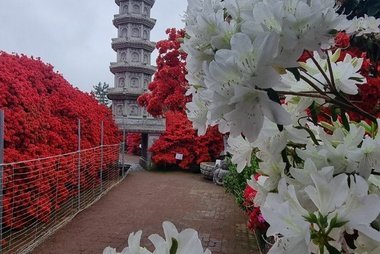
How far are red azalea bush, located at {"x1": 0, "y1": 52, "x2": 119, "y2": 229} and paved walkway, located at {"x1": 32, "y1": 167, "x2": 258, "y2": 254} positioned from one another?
0.51 m

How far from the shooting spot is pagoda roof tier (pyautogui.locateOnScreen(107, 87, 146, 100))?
16781 mm

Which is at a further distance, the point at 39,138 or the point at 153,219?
the point at 153,219

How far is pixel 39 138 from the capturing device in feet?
18.9

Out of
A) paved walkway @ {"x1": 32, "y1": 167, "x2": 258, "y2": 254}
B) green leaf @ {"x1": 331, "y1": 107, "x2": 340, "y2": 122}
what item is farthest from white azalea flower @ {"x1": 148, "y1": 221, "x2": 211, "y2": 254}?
paved walkway @ {"x1": 32, "y1": 167, "x2": 258, "y2": 254}

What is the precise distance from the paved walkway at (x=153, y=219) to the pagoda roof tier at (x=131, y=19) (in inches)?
366

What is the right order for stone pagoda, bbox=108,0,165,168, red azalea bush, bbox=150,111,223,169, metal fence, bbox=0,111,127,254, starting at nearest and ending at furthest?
metal fence, bbox=0,111,127,254
red azalea bush, bbox=150,111,223,169
stone pagoda, bbox=108,0,165,168

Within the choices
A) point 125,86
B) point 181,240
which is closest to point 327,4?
point 181,240

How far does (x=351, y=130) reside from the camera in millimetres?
650

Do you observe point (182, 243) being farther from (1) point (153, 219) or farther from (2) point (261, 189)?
(1) point (153, 219)

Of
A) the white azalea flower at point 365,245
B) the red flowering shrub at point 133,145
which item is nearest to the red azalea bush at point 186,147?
the red flowering shrub at point 133,145

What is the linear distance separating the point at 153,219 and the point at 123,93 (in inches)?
450

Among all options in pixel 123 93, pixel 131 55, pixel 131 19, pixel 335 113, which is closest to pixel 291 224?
pixel 335 113

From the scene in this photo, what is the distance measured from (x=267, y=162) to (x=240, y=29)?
10.9 inches

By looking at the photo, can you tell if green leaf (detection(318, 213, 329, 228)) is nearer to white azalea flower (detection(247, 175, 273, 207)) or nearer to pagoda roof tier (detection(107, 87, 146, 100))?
white azalea flower (detection(247, 175, 273, 207))
